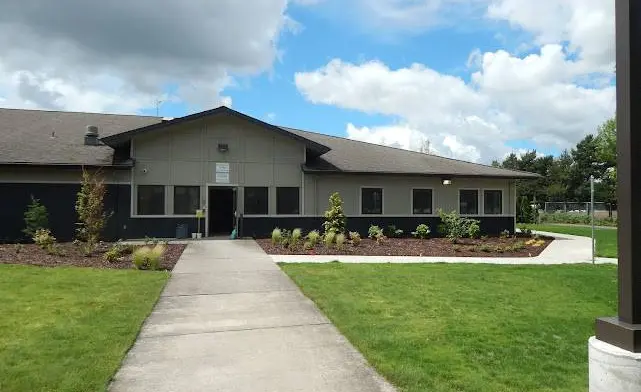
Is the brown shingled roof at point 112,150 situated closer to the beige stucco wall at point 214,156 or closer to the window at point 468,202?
the beige stucco wall at point 214,156

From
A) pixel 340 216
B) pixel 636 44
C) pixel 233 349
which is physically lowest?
pixel 233 349

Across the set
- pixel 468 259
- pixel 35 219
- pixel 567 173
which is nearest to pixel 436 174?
pixel 468 259

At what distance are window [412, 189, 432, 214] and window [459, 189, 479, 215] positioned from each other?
5.37 ft

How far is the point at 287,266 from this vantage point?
1190cm

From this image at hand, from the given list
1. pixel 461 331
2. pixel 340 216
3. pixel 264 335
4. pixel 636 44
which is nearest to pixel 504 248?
pixel 340 216

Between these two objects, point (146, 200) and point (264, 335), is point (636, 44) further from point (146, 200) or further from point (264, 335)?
point (146, 200)

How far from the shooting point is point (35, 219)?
55.3ft

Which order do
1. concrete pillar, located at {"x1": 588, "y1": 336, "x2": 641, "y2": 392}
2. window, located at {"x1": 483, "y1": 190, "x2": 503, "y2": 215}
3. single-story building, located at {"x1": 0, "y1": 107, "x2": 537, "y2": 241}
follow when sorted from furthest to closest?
window, located at {"x1": 483, "y1": 190, "x2": 503, "y2": 215} < single-story building, located at {"x1": 0, "y1": 107, "x2": 537, "y2": 241} < concrete pillar, located at {"x1": 588, "y1": 336, "x2": 641, "y2": 392}

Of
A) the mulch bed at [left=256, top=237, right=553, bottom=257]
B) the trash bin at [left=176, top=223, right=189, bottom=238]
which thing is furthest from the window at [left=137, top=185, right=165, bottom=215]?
the mulch bed at [left=256, top=237, right=553, bottom=257]

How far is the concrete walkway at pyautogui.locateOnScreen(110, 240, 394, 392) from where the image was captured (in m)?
4.55

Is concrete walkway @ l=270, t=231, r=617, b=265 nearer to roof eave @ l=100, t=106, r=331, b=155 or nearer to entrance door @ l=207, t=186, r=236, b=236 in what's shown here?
roof eave @ l=100, t=106, r=331, b=155

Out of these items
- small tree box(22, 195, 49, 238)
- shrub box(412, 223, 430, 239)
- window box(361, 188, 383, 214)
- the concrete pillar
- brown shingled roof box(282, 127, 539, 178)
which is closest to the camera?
A: the concrete pillar

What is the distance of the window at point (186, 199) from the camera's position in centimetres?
1923

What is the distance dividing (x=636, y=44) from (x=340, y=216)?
52.3ft
